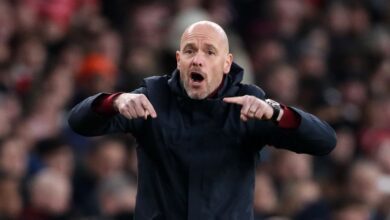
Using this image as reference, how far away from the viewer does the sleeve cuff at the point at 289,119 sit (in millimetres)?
6219

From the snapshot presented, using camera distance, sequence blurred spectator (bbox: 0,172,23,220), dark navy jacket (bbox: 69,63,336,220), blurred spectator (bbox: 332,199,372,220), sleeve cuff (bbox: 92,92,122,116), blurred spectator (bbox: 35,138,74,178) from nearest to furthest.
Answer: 1. sleeve cuff (bbox: 92,92,122,116)
2. dark navy jacket (bbox: 69,63,336,220)
3. blurred spectator (bbox: 0,172,23,220)
4. blurred spectator (bbox: 35,138,74,178)
5. blurred spectator (bbox: 332,199,372,220)

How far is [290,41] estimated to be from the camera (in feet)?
45.7

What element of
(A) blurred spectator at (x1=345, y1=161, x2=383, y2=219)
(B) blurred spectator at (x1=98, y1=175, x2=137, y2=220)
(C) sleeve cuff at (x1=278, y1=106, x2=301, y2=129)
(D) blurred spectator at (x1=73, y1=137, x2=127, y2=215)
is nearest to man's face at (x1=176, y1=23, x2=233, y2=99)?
(C) sleeve cuff at (x1=278, y1=106, x2=301, y2=129)

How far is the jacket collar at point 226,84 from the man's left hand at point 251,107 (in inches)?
11.8

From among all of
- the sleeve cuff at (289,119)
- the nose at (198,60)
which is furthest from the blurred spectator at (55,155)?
the sleeve cuff at (289,119)

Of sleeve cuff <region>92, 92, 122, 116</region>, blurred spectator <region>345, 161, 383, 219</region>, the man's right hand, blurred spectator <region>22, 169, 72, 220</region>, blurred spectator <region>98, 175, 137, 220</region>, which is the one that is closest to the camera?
the man's right hand

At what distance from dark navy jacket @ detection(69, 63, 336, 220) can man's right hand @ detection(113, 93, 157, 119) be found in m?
0.30

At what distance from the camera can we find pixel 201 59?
6.29m

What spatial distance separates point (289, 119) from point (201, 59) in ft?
1.52

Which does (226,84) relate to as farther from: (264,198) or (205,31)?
(264,198)

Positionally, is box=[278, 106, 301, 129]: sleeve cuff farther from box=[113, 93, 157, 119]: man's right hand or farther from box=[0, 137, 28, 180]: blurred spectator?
box=[0, 137, 28, 180]: blurred spectator

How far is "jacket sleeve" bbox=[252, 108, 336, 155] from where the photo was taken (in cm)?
627

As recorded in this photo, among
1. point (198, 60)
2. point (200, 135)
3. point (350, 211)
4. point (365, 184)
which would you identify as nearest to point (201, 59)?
point (198, 60)

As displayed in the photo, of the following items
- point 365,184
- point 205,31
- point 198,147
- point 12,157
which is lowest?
point 365,184
